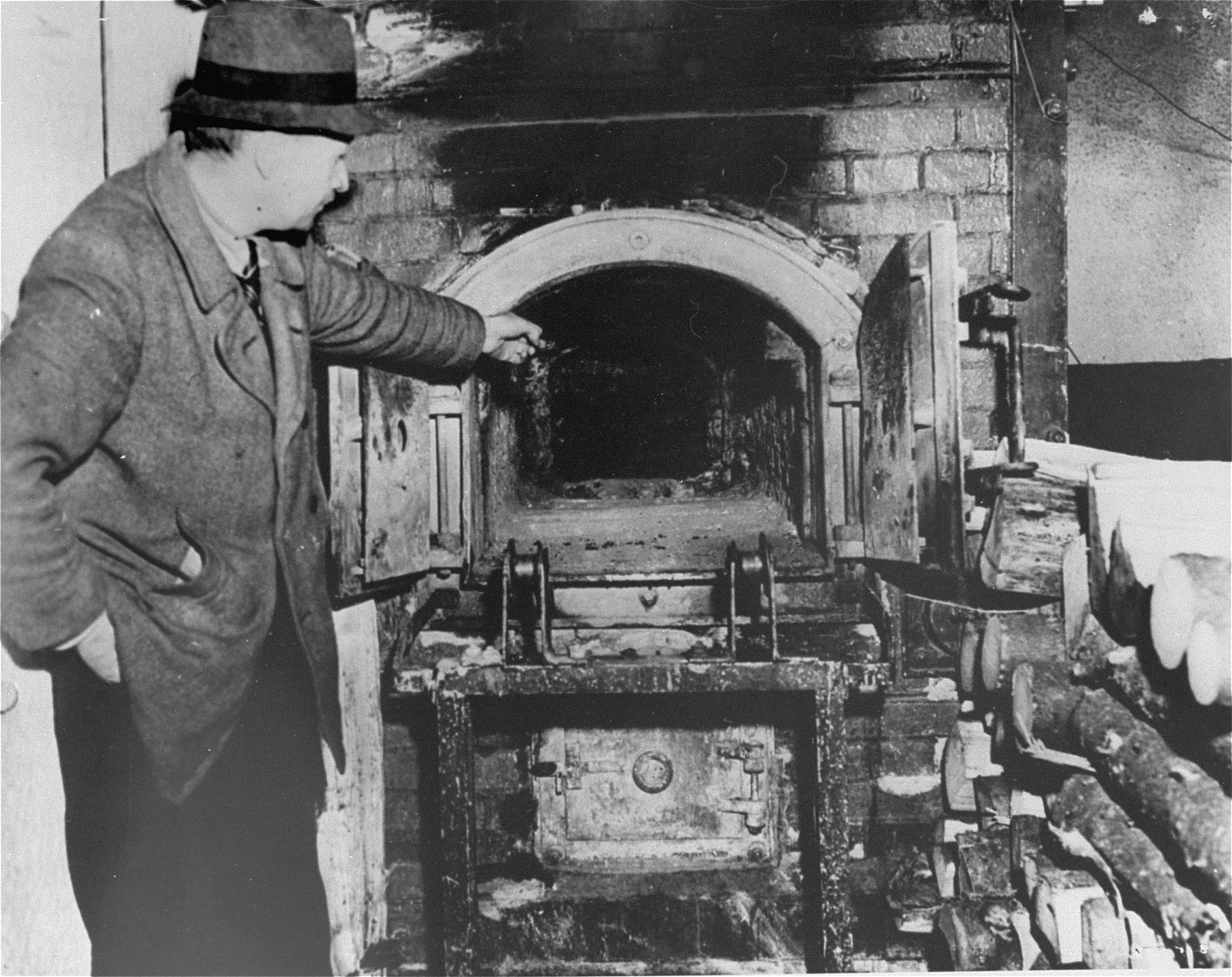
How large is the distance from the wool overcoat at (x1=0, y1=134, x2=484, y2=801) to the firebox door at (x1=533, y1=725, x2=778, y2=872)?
721 mm

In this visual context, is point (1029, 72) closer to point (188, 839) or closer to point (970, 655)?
point (970, 655)

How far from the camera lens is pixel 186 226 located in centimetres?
135

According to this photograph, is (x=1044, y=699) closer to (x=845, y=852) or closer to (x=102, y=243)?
(x=845, y=852)

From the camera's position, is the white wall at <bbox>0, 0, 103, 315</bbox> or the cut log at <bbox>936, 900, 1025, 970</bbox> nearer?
the white wall at <bbox>0, 0, 103, 315</bbox>

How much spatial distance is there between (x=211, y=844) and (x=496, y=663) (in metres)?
0.60

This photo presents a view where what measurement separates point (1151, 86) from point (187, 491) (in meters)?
2.34

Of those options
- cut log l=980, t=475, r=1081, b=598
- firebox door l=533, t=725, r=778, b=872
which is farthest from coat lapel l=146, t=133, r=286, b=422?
cut log l=980, t=475, r=1081, b=598

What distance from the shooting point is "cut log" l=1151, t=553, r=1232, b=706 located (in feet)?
4.83

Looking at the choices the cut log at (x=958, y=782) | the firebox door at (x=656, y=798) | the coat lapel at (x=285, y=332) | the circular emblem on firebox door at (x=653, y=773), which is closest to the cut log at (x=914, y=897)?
the cut log at (x=958, y=782)

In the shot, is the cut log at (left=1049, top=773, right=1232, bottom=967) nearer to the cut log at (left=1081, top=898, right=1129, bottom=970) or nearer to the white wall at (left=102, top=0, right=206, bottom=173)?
the cut log at (left=1081, top=898, right=1129, bottom=970)

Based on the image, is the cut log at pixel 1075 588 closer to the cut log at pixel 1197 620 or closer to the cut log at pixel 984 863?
the cut log at pixel 1197 620

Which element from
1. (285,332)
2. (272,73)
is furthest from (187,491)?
(272,73)

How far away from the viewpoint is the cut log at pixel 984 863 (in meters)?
1.93

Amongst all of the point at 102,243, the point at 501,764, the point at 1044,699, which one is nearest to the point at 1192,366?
the point at 1044,699
